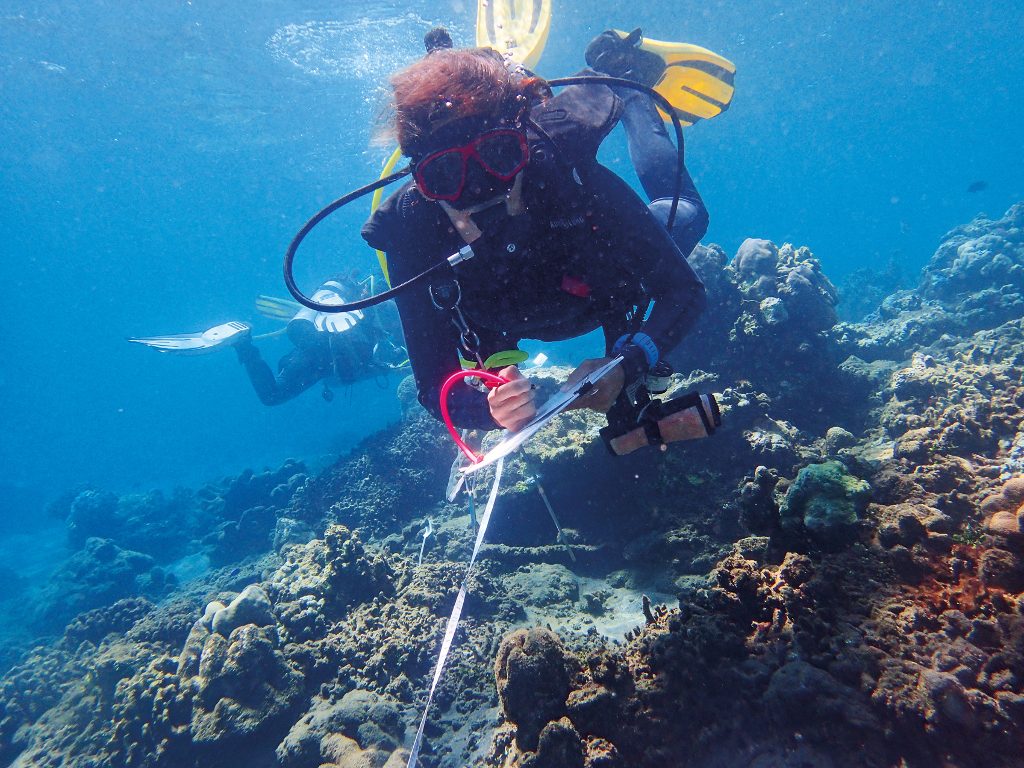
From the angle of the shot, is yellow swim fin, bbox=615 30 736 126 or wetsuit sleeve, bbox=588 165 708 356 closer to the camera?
wetsuit sleeve, bbox=588 165 708 356

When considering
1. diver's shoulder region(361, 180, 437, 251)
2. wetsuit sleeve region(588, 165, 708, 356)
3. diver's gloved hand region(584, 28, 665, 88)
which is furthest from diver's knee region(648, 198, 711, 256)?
diver's shoulder region(361, 180, 437, 251)

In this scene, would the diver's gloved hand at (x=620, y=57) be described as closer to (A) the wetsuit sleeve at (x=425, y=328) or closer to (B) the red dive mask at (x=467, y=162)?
(B) the red dive mask at (x=467, y=162)

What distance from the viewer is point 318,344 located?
52.5 feet

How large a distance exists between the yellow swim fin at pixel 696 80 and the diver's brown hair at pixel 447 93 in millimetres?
3360

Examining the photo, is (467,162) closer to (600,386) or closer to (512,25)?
(600,386)

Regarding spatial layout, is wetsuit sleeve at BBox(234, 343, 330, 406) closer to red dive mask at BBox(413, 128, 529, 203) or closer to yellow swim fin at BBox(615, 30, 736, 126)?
yellow swim fin at BBox(615, 30, 736, 126)

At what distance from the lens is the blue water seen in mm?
21484

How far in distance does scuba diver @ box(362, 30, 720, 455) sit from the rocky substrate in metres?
1.39

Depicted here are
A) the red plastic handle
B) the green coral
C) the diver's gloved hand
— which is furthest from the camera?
the diver's gloved hand

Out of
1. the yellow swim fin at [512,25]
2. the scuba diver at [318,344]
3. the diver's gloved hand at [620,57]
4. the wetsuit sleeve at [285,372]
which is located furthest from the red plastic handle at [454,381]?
the wetsuit sleeve at [285,372]

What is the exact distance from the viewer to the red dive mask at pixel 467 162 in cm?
257

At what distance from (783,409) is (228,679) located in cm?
768

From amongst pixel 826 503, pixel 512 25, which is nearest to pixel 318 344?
pixel 512 25

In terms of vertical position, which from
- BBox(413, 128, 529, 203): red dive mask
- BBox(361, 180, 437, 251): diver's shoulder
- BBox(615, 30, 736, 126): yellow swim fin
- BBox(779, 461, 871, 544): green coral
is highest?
BBox(615, 30, 736, 126): yellow swim fin
